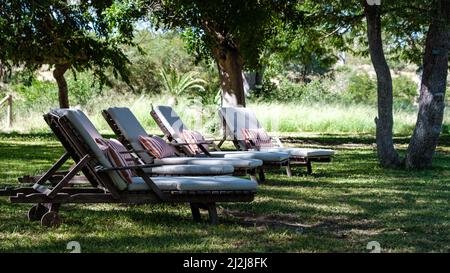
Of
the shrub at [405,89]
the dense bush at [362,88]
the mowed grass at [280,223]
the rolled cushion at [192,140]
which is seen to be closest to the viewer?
the mowed grass at [280,223]

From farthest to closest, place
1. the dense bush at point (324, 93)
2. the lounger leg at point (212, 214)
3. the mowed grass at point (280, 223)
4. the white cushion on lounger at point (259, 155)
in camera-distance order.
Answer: the dense bush at point (324, 93), the white cushion on lounger at point (259, 155), the lounger leg at point (212, 214), the mowed grass at point (280, 223)

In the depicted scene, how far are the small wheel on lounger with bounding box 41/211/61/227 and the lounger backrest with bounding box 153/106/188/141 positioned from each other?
4543 mm

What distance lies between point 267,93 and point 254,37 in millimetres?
15941

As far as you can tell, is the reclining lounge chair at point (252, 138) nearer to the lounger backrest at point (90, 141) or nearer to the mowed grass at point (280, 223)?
the mowed grass at point (280, 223)

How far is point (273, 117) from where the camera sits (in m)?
28.2

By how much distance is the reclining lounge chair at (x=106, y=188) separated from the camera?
293 inches

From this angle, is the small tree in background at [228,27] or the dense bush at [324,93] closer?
the small tree in background at [228,27]

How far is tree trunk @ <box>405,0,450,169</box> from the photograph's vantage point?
551 inches

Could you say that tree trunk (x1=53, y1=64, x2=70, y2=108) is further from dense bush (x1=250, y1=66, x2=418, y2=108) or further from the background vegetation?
dense bush (x1=250, y1=66, x2=418, y2=108)

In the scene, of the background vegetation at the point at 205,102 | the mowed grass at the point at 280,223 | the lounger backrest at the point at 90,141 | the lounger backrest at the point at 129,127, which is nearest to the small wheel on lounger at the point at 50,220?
the mowed grass at the point at 280,223

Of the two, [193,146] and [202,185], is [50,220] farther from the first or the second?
[193,146]

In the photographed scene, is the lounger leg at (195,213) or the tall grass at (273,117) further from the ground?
the lounger leg at (195,213)

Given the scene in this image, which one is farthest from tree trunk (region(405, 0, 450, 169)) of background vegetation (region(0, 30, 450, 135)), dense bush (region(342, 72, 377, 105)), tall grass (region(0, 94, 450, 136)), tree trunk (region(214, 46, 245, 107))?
dense bush (region(342, 72, 377, 105))

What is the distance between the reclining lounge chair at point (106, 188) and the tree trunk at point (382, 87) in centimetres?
756
